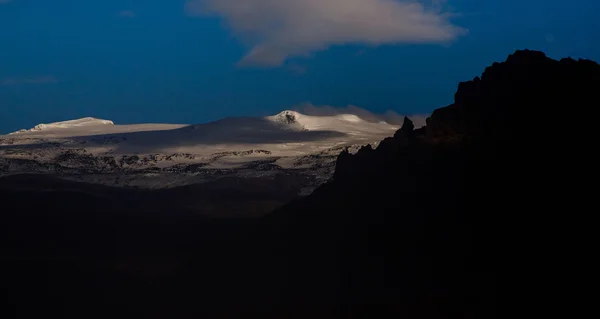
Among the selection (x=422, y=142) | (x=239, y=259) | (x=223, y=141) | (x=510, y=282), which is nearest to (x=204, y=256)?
(x=239, y=259)

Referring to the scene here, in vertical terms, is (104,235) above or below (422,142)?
below

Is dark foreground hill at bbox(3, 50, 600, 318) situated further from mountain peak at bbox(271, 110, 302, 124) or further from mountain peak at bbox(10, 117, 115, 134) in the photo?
mountain peak at bbox(271, 110, 302, 124)

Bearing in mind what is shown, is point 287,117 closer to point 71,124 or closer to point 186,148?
point 186,148

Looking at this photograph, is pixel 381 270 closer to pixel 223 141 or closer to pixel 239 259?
pixel 239 259

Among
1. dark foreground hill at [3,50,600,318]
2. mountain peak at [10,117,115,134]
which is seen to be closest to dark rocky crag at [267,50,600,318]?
dark foreground hill at [3,50,600,318]

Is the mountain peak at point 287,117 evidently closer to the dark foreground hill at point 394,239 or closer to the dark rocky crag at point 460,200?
the dark foreground hill at point 394,239

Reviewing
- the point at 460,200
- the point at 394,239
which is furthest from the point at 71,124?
the point at 460,200

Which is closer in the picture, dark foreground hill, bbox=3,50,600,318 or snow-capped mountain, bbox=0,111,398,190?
dark foreground hill, bbox=3,50,600,318
